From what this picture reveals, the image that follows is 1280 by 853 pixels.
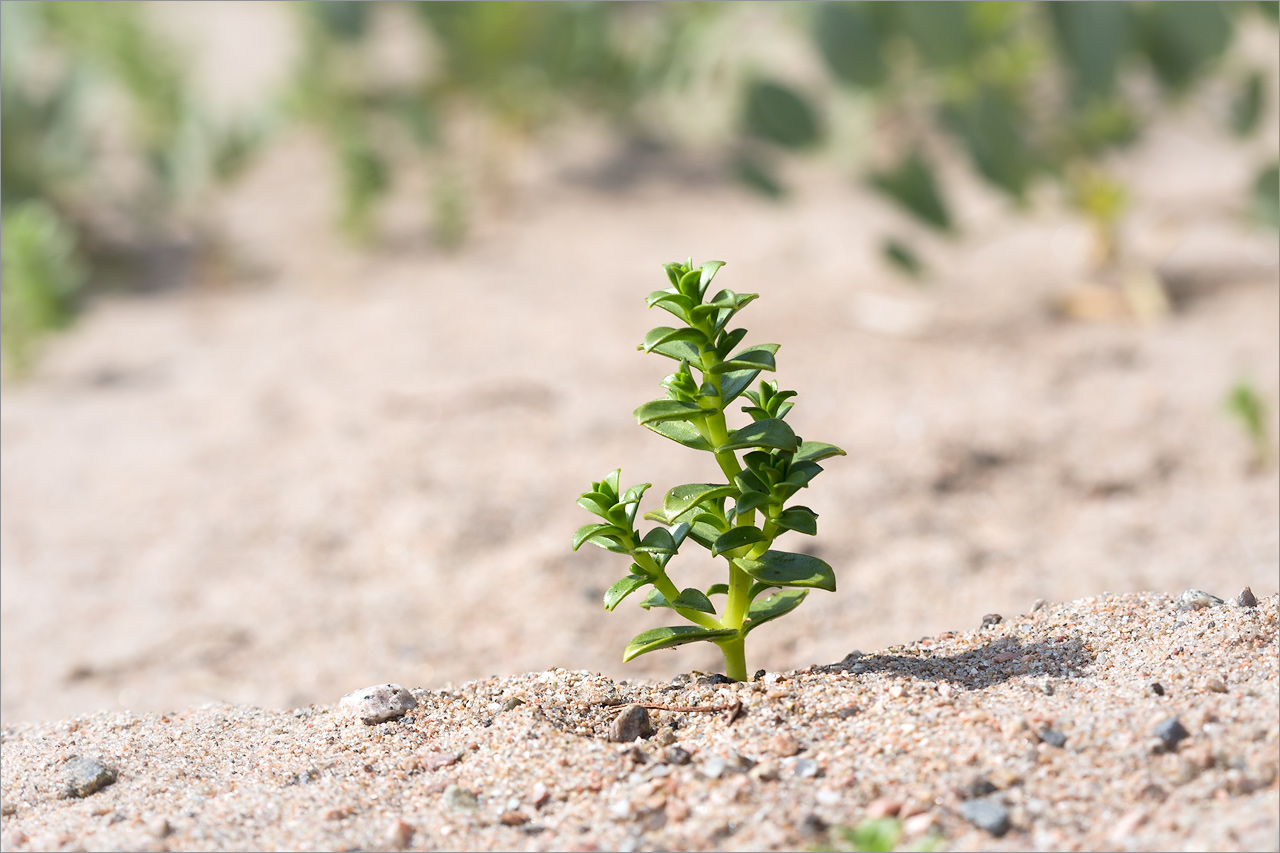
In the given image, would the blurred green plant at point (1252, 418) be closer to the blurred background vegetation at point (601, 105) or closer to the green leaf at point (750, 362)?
the blurred background vegetation at point (601, 105)

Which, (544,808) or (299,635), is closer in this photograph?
(544,808)

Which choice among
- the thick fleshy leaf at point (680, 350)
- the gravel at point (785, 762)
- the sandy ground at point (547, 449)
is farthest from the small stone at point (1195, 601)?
the sandy ground at point (547, 449)

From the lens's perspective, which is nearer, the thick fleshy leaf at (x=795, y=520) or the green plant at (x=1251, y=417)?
the thick fleshy leaf at (x=795, y=520)

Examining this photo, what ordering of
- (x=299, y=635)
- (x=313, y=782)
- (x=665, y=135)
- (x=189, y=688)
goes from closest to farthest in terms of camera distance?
(x=313, y=782) → (x=189, y=688) → (x=299, y=635) → (x=665, y=135)

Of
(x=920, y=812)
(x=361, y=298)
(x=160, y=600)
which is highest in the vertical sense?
(x=361, y=298)

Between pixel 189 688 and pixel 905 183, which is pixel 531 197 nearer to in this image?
pixel 905 183

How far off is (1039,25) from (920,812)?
3391 millimetres

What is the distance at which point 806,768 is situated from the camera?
1162mm

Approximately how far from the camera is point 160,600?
8.20 ft

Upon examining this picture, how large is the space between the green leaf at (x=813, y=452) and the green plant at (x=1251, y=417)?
161 cm

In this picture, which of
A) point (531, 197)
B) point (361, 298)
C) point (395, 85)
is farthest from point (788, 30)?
point (361, 298)

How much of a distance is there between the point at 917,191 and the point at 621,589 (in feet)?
8.18

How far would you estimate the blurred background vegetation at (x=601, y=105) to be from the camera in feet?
11.3

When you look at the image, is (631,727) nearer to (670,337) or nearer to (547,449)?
(670,337)
